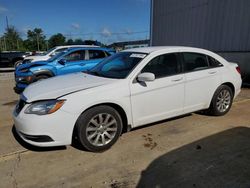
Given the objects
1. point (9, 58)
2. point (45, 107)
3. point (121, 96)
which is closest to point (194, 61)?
point (121, 96)

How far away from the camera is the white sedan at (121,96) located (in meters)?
3.40

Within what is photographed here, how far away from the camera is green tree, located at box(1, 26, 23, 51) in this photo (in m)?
61.0

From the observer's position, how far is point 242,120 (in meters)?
5.00

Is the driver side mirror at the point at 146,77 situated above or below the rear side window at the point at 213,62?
below

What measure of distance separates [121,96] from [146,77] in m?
0.51

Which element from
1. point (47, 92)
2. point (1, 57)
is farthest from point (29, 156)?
point (1, 57)

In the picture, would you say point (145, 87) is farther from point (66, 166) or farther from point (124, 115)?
point (66, 166)

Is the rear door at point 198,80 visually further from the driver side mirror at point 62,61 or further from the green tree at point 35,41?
the green tree at point 35,41

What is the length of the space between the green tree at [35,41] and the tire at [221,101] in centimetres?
6851

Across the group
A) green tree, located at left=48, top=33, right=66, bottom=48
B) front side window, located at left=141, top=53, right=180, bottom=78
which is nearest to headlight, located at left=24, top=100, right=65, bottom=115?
front side window, located at left=141, top=53, right=180, bottom=78

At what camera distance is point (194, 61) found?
471cm

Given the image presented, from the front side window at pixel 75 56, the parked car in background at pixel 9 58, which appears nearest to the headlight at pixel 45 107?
the front side window at pixel 75 56

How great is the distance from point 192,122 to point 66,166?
2.72 m

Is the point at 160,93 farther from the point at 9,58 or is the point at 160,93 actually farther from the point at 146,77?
the point at 9,58
